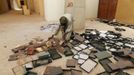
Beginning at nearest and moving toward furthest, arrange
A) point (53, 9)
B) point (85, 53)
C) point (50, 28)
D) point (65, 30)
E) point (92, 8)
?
point (85, 53) < point (65, 30) < point (50, 28) < point (53, 9) < point (92, 8)

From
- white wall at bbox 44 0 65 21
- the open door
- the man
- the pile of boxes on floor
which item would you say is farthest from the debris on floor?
the open door

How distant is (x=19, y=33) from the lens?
10.6 feet

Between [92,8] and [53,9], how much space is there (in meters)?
1.10

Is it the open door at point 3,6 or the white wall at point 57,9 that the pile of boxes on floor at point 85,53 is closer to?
the white wall at point 57,9

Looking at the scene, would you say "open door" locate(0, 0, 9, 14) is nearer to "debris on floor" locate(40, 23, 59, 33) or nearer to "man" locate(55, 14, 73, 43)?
"debris on floor" locate(40, 23, 59, 33)

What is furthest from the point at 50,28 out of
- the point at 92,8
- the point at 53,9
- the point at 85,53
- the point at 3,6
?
the point at 3,6

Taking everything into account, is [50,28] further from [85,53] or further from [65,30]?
[85,53]

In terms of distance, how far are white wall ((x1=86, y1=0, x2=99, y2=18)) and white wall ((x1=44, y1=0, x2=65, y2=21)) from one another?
2.34ft

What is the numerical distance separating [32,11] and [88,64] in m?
3.43

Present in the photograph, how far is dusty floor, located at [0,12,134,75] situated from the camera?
214cm

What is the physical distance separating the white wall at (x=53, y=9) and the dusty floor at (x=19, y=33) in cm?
25

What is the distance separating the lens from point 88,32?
127 inches

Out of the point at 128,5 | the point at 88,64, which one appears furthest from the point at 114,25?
the point at 88,64

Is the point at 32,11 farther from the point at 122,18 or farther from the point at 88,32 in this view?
the point at 122,18
